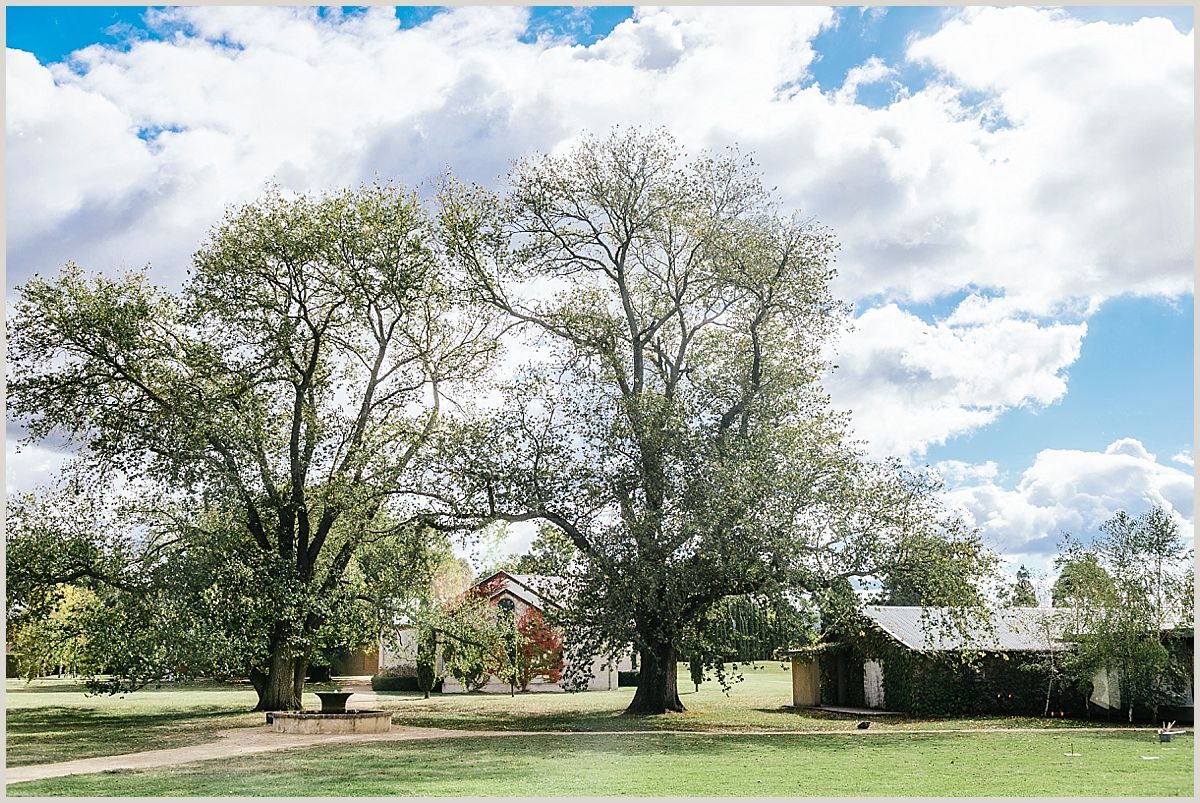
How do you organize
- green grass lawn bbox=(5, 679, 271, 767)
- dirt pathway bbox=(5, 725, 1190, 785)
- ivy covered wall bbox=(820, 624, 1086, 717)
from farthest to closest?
1. ivy covered wall bbox=(820, 624, 1086, 717)
2. green grass lawn bbox=(5, 679, 271, 767)
3. dirt pathway bbox=(5, 725, 1190, 785)

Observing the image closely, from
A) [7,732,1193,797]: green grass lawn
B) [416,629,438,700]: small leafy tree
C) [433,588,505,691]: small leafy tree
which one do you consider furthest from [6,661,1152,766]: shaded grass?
[7,732,1193,797]: green grass lawn

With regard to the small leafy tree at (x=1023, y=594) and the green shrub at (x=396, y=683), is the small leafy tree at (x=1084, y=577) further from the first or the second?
the green shrub at (x=396, y=683)

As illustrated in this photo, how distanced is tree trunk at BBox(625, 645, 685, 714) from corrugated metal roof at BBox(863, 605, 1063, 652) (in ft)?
12.6

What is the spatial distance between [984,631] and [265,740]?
1305cm

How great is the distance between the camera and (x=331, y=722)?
1691 cm

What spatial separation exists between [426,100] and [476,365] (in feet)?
22.1

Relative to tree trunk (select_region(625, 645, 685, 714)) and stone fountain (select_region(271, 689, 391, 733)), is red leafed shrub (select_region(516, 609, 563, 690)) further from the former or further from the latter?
stone fountain (select_region(271, 689, 391, 733))

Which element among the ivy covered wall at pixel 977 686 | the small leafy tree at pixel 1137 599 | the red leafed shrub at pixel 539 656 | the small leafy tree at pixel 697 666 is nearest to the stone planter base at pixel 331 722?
the small leafy tree at pixel 697 666

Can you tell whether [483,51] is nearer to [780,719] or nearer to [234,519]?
[234,519]

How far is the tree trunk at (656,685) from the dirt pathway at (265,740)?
304 cm

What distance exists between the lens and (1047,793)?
416 inches

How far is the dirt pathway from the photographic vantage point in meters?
12.8

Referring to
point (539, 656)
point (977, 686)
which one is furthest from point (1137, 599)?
point (539, 656)

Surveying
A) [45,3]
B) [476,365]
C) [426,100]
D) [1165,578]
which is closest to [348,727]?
[476,365]
